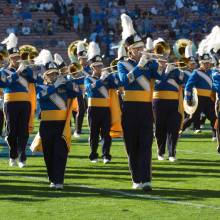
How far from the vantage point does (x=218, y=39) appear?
550 inches

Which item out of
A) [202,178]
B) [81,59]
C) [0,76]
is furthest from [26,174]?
[81,59]

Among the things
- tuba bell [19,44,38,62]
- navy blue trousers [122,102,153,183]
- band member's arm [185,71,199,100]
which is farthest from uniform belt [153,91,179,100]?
navy blue trousers [122,102,153,183]

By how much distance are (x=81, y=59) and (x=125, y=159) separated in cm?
316

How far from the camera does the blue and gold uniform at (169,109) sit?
46.4 feet

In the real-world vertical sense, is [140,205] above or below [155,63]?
below

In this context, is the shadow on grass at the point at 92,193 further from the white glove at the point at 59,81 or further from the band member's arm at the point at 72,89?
the white glove at the point at 59,81

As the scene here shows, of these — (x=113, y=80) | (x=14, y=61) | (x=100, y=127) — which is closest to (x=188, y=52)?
(x=113, y=80)

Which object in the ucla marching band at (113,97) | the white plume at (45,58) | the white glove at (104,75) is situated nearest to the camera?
the ucla marching band at (113,97)

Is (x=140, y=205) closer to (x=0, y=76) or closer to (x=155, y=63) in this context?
(x=155, y=63)

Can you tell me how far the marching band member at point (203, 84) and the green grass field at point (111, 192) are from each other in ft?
4.91

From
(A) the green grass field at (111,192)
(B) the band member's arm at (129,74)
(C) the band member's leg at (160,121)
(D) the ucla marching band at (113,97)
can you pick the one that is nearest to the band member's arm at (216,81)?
(D) the ucla marching band at (113,97)

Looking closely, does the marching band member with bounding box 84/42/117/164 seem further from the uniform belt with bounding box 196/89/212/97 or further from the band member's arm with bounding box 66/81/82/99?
the uniform belt with bounding box 196/89/212/97

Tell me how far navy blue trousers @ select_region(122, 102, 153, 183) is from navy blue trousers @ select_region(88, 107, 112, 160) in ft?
10.1

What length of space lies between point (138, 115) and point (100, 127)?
135 inches
